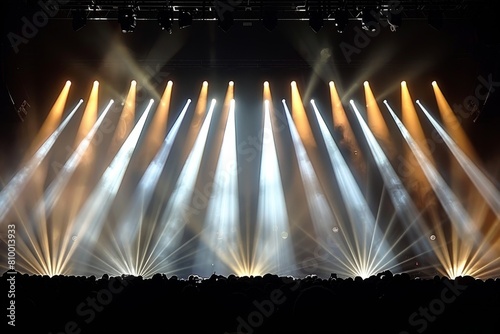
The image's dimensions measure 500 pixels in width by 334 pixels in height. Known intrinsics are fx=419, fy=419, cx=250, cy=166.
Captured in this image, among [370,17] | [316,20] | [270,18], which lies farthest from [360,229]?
[270,18]

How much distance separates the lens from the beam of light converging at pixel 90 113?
33.0ft

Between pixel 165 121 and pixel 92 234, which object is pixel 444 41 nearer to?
pixel 165 121

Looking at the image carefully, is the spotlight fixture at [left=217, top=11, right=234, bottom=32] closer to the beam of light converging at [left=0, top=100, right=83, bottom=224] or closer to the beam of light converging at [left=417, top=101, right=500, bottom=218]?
the beam of light converging at [left=0, top=100, right=83, bottom=224]

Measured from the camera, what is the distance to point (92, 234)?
939 centimetres

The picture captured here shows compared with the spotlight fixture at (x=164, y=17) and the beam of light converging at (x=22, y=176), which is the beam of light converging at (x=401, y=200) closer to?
the spotlight fixture at (x=164, y=17)

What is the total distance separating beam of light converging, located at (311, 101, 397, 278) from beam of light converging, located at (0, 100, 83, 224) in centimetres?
644

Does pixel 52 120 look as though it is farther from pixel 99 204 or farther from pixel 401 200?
pixel 401 200

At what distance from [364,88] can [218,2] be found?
4461 mm

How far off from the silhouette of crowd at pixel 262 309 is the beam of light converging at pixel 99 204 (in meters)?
5.50

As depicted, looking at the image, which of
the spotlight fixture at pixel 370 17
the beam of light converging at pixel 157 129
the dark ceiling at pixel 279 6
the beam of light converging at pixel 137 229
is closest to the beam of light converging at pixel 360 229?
the spotlight fixture at pixel 370 17

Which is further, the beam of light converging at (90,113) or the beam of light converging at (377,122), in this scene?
the beam of light converging at (90,113)

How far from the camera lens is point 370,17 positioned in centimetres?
734

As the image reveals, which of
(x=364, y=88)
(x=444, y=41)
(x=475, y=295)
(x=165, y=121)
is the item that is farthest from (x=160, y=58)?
(x=475, y=295)

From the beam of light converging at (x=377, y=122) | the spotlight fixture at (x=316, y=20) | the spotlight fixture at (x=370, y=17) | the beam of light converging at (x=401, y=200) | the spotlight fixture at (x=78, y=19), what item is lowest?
the beam of light converging at (x=401, y=200)
